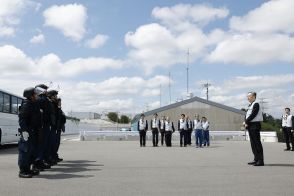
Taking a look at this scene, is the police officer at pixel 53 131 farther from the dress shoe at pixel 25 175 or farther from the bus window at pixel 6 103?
the bus window at pixel 6 103

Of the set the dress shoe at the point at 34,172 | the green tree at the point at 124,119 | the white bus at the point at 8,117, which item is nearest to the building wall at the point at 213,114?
the white bus at the point at 8,117

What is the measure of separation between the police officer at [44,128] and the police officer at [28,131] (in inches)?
32.3

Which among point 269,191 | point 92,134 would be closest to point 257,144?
point 269,191

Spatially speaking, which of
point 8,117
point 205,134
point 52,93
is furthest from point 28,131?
point 205,134

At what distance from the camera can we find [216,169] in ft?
36.0

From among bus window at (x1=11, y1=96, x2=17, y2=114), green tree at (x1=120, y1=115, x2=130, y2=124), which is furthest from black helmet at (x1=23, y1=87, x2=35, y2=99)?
green tree at (x1=120, y1=115, x2=130, y2=124)

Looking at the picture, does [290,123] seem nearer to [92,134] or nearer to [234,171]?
[234,171]

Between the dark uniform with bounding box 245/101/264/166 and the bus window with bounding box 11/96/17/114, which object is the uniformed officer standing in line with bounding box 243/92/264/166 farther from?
the bus window with bounding box 11/96/17/114

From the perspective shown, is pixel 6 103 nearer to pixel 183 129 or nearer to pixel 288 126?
pixel 183 129

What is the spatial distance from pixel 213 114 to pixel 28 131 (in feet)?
139

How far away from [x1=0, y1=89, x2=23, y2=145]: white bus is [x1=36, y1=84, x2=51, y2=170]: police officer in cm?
937

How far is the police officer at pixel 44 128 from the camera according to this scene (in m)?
11.1

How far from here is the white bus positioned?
67.7 feet

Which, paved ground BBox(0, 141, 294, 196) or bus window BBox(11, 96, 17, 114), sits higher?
bus window BBox(11, 96, 17, 114)
